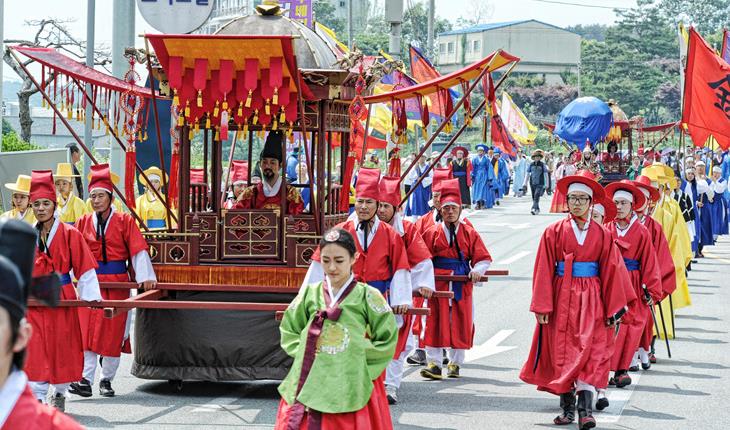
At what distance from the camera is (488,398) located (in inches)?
441

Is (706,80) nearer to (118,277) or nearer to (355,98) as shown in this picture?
(355,98)

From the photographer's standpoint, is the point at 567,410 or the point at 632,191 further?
the point at 632,191

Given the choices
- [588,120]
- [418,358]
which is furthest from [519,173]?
[418,358]

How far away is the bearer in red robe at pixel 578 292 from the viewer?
394 inches

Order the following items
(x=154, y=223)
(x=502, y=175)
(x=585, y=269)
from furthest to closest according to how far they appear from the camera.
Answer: (x=502, y=175) < (x=154, y=223) < (x=585, y=269)

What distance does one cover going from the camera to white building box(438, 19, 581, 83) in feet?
326

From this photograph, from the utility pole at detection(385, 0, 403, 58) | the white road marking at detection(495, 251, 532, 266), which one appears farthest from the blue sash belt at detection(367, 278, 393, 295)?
the white road marking at detection(495, 251, 532, 266)

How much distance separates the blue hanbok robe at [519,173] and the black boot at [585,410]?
3966 cm

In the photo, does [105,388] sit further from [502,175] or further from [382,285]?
[502,175]

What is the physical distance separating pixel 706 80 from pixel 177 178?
837cm

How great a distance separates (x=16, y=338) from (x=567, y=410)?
7.06 meters

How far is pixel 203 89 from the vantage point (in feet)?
35.0

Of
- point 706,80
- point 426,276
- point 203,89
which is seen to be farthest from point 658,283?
point 706,80

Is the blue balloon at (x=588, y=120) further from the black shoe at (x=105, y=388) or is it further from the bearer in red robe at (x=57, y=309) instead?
the bearer in red robe at (x=57, y=309)
